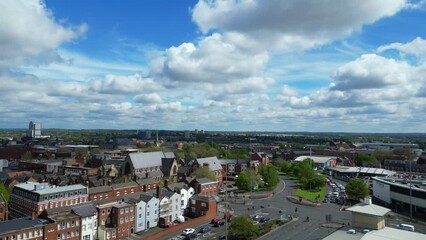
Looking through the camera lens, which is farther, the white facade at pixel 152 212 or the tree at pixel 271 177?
the tree at pixel 271 177

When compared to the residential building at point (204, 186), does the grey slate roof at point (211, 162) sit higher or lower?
higher

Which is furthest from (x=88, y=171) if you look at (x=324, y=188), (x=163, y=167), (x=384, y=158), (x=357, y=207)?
(x=384, y=158)

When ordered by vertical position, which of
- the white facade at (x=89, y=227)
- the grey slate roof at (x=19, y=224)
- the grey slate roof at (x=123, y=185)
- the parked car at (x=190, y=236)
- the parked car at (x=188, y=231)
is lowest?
the parked car at (x=190, y=236)

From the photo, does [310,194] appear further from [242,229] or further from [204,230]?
[242,229]

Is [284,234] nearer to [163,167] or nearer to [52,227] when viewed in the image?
[52,227]

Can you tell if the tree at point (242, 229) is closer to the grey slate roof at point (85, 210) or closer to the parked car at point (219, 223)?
the parked car at point (219, 223)

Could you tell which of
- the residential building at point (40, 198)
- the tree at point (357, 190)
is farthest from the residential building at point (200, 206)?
the tree at point (357, 190)
